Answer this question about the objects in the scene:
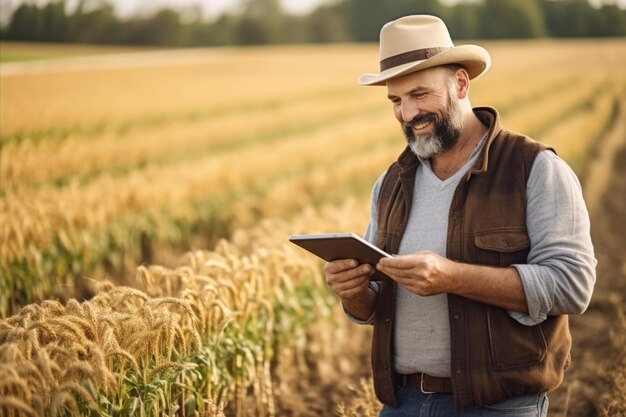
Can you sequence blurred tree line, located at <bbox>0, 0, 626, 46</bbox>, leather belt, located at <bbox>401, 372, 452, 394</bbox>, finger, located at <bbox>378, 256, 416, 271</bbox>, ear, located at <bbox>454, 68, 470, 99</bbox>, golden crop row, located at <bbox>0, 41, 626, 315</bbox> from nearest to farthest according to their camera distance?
finger, located at <bbox>378, 256, 416, 271</bbox> < leather belt, located at <bbox>401, 372, 452, 394</bbox> < ear, located at <bbox>454, 68, 470, 99</bbox> < golden crop row, located at <bbox>0, 41, 626, 315</bbox> < blurred tree line, located at <bbox>0, 0, 626, 46</bbox>

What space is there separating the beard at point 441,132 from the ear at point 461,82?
0.10 m

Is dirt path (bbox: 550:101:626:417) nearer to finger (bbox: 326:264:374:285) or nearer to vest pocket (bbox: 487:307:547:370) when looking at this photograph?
vest pocket (bbox: 487:307:547:370)

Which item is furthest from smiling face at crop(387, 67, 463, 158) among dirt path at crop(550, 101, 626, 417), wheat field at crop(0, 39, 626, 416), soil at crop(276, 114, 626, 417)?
dirt path at crop(550, 101, 626, 417)

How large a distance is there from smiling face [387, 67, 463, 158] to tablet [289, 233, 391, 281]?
19.7 inches

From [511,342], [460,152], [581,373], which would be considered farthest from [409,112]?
[581,373]

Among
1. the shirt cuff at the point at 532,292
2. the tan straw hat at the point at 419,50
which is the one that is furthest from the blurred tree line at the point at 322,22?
the shirt cuff at the point at 532,292

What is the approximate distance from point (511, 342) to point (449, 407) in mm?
357

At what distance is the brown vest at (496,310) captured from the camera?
9.23ft

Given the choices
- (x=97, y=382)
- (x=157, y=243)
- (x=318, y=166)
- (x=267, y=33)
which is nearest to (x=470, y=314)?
(x=97, y=382)

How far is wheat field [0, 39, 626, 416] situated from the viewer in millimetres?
3641

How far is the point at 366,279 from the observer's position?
3061mm

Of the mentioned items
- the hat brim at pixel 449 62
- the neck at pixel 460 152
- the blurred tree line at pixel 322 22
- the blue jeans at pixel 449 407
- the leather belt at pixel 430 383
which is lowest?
the blue jeans at pixel 449 407

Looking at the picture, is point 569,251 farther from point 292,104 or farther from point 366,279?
point 292,104

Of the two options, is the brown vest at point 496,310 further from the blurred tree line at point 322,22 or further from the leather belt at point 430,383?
the blurred tree line at point 322,22
